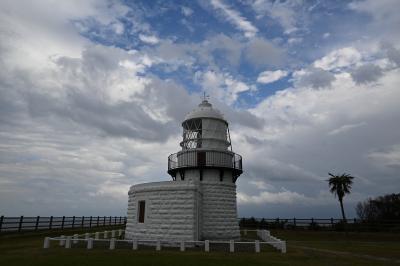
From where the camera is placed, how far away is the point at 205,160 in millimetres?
20938

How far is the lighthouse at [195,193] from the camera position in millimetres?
18406

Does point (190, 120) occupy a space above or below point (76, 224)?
above

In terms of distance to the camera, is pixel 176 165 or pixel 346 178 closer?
pixel 176 165

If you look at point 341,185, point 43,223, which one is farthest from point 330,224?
point 43,223

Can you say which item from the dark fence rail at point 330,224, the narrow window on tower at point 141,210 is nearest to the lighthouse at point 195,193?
the narrow window on tower at point 141,210

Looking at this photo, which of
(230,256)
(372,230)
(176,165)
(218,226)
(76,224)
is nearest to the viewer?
(230,256)

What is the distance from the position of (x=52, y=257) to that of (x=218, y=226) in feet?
34.9

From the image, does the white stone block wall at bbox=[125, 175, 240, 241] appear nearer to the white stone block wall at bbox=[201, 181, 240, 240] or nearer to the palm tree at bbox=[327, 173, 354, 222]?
the white stone block wall at bbox=[201, 181, 240, 240]

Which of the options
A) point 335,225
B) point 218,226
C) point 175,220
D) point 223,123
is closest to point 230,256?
point 175,220

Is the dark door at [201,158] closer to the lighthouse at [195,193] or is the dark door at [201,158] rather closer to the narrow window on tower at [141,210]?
the lighthouse at [195,193]

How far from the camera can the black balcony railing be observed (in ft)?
68.7

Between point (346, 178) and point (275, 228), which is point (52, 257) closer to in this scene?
point (275, 228)

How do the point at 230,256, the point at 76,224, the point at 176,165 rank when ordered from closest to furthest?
the point at 230,256 → the point at 176,165 → the point at 76,224

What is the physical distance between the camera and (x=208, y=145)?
21.7m
